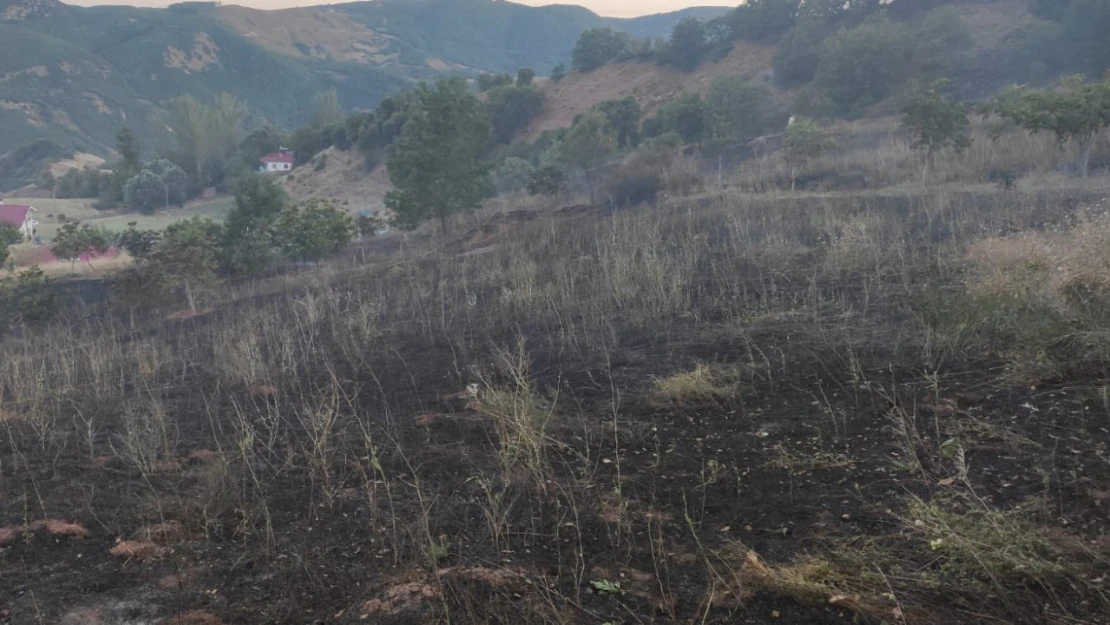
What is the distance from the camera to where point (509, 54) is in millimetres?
187625

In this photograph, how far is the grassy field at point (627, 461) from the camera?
3.16 m

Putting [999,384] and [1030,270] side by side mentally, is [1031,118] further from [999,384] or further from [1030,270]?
[999,384]

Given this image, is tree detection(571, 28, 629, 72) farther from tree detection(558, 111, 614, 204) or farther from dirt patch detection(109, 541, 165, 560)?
dirt patch detection(109, 541, 165, 560)

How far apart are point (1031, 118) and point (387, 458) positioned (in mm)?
13110

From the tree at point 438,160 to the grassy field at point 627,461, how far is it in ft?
33.0

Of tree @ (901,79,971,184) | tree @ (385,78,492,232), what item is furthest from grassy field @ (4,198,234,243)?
tree @ (901,79,971,184)

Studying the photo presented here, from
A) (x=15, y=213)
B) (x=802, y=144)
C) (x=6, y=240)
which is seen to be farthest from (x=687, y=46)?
(x=6, y=240)

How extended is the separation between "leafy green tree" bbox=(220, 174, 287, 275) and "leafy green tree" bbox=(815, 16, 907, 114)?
2171 cm

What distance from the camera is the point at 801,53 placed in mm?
37312

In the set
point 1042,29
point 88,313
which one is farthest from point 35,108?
point 1042,29

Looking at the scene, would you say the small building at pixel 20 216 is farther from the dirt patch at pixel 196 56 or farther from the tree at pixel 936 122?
the dirt patch at pixel 196 56

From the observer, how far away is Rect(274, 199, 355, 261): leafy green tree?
Result: 17969 mm

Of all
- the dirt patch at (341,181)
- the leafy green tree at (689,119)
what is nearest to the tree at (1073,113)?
the leafy green tree at (689,119)

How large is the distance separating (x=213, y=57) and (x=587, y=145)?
131 metres
